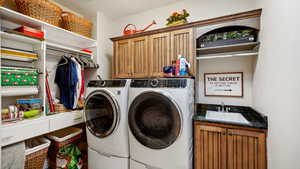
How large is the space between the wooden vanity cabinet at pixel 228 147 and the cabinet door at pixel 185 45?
75 cm

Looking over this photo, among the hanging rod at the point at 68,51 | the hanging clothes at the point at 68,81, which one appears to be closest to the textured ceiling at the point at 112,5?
the hanging rod at the point at 68,51

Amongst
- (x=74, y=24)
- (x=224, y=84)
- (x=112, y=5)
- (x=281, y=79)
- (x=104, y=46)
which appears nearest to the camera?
(x=281, y=79)

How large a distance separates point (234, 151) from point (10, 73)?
2.63 m

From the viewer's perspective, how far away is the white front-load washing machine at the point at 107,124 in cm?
155

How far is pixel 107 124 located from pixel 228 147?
1.46 meters

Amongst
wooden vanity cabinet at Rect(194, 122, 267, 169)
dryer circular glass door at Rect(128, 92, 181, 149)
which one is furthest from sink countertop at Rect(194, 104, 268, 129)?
dryer circular glass door at Rect(128, 92, 181, 149)

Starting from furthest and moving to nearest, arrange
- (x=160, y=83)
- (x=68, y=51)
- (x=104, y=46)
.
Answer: (x=104, y=46), (x=68, y=51), (x=160, y=83)

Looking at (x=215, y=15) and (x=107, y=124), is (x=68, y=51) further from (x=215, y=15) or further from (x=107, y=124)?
(x=215, y=15)

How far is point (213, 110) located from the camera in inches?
75.1

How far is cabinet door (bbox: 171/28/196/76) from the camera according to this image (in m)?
1.70

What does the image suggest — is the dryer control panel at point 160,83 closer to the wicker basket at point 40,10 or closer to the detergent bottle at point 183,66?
the detergent bottle at point 183,66

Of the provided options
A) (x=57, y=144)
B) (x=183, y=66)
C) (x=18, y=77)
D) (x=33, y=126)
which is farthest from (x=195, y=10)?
(x=57, y=144)

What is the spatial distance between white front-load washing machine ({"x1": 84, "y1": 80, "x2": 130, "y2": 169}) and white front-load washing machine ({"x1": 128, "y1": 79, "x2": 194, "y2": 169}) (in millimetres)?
99

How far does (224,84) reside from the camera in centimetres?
192
